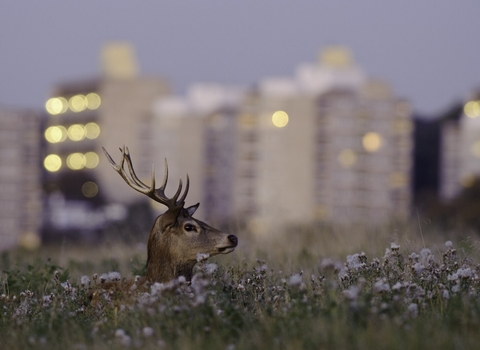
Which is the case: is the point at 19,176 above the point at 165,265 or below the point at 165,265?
below

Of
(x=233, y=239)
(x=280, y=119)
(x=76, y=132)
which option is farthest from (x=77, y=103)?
(x=233, y=239)

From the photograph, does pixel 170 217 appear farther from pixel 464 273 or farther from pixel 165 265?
pixel 464 273

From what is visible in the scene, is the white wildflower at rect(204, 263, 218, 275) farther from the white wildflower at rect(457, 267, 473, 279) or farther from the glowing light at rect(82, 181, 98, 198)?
the glowing light at rect(82, 181, 98, 198)

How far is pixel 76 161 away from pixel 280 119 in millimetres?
40278

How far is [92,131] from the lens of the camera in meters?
120

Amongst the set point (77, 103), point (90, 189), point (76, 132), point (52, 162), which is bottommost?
point (90, 189)

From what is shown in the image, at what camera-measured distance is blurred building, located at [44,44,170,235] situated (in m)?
104

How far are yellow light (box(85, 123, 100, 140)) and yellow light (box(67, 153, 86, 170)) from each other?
282 centimetres

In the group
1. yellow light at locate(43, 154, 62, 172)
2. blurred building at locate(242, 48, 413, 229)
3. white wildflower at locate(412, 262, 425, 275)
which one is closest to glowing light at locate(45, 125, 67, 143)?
yellow light at locate(43, 154, 62, 172)

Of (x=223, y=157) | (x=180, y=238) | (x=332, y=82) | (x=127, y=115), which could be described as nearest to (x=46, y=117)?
(x=127, y=115)

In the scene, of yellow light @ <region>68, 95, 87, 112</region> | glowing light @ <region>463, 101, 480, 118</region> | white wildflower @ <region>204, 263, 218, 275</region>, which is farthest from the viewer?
yellow light @ <region>68, 95, 87, 112</region>

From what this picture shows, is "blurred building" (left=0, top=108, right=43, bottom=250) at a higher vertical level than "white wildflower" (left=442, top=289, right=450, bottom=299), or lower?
lower

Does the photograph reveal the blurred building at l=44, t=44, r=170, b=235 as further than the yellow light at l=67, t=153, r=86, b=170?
No

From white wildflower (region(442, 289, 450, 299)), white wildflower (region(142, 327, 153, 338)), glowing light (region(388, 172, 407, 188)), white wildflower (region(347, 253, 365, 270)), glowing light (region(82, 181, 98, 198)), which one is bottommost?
glowing light (region(82, 181, 98, 198))
